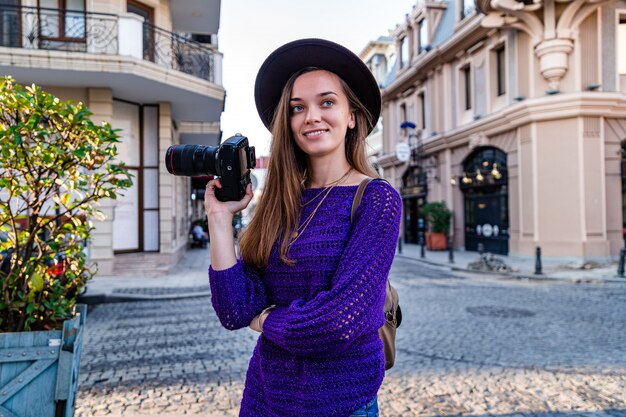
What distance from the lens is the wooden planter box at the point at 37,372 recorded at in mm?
2320

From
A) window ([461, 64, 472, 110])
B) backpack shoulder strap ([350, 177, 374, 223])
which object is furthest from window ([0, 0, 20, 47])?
window ([461, 64, 472, 110])

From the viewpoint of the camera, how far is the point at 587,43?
14891 mm

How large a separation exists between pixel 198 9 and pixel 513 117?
434 inches

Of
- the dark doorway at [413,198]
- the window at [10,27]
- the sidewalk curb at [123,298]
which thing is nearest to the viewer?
the sidewalk curb at [123,298]

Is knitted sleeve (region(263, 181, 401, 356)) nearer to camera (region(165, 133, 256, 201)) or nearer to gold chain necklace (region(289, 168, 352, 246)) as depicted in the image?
gold chain necklace (region(289, 168, 352, 246))

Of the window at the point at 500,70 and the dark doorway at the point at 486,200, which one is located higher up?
the window at the point at 500,70

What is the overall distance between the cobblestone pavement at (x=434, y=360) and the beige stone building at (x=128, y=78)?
436cm

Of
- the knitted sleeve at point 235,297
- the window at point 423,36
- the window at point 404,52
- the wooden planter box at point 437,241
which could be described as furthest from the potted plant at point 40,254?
the window at point 404,52

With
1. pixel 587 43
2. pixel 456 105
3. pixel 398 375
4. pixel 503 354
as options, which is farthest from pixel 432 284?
pixel 456 105

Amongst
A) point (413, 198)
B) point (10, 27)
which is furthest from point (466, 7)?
point (10, 27)

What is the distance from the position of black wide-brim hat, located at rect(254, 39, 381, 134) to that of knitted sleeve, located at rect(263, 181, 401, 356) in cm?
43

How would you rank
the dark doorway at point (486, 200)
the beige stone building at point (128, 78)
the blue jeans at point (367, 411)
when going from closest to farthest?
the blue jeans at point (367, 411), the beige stone building at point (128, 78), the dark doorway at point (486, 200)

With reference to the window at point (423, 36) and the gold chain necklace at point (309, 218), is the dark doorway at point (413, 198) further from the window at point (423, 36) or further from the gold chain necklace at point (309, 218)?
the gold chain necklace at point (309, 218)

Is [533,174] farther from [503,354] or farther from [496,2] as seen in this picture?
[503,354]
